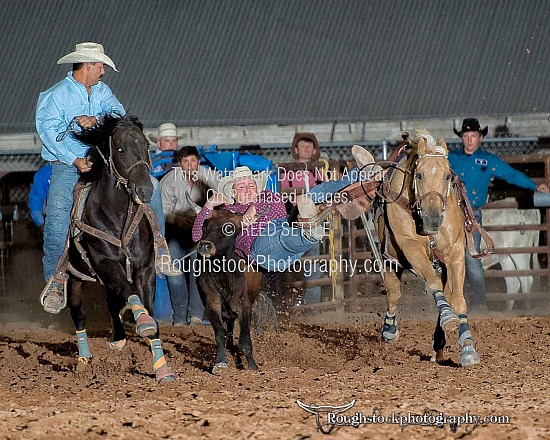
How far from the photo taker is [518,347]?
7434 millimetres

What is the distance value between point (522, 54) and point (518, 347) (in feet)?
23.2

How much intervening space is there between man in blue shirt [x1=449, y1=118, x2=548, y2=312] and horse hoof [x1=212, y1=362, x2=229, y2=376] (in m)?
3.97

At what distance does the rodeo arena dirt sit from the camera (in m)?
4.53

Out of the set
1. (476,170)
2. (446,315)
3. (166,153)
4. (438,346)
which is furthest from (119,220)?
(476,170)

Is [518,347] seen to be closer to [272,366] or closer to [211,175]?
[272,366]

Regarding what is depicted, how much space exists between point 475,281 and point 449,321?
3.80 metres

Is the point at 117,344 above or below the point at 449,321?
below

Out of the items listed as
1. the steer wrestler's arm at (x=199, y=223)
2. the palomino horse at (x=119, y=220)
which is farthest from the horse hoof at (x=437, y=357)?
the palomino horse at (x=119, y=220)

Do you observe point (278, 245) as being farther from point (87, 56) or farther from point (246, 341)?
point (87, 56)

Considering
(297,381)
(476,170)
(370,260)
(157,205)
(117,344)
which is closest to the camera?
(297,381)

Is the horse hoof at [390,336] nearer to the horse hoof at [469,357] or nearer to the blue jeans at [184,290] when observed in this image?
the horse hoof at [469,357]

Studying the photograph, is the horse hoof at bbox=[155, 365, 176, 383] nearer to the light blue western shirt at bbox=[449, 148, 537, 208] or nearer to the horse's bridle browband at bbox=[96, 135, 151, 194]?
the horse's bridle browband at bbox=[96, 135, 151, 194]

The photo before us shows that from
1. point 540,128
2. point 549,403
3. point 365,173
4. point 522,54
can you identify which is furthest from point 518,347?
point 522,54

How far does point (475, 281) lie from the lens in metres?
9.91
